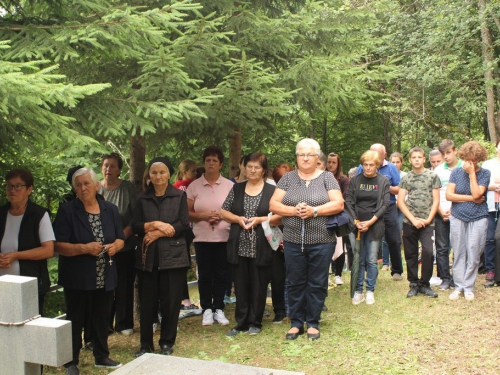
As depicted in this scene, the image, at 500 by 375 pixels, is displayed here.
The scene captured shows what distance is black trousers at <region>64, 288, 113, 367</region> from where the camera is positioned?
5.38 metres

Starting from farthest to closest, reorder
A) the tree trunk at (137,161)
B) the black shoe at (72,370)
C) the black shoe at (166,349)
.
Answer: the tree trunk at (137,161)
the black shoe at (166,349)
the black shoe at (72,370)

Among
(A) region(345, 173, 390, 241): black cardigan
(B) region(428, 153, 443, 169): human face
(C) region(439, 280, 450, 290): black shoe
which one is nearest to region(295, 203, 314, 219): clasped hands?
(A) region(345, 173, 390, 241): black cardigan

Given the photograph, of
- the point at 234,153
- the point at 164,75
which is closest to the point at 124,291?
the point at 164,75

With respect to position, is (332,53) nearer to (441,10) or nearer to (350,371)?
(350,371)

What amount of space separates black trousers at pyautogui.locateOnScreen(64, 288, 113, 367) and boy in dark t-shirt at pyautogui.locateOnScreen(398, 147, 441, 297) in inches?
164

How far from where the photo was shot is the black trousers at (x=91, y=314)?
5.38 m

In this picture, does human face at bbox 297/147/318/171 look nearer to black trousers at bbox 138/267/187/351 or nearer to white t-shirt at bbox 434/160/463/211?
black trousers at bbox 138/267/187/351

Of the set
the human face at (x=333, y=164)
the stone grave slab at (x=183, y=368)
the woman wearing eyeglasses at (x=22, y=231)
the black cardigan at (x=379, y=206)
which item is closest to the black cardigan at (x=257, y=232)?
the black cardigan at (x=379, y=206)

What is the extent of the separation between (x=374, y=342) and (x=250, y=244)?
174 cm

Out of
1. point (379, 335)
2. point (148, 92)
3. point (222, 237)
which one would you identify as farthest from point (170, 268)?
point (379, 335)

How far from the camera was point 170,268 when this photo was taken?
5.77 metres

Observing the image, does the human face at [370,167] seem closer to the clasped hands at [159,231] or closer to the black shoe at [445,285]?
the black shoe at [445,285]

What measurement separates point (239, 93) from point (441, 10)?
542 inches

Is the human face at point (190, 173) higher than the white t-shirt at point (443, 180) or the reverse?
higher
